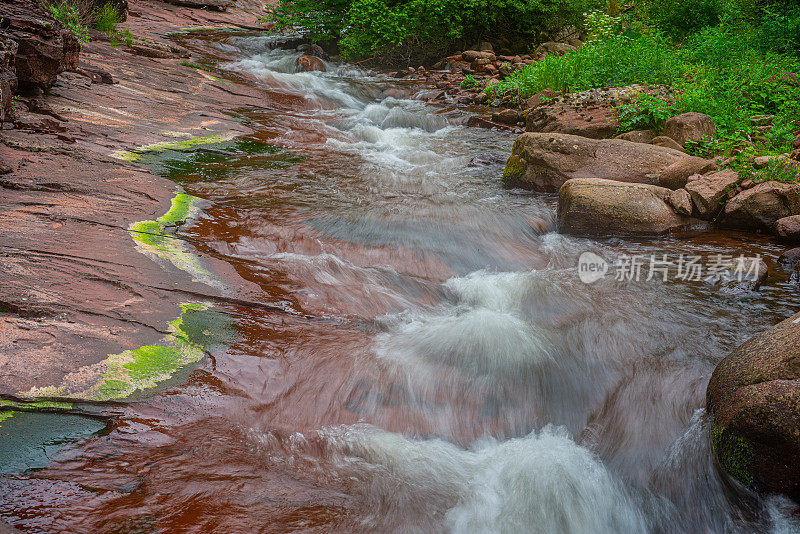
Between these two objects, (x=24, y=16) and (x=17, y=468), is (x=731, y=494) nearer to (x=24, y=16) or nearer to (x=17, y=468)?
(x=17, y=468)

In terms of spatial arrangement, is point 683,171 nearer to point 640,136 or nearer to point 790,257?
point 640,136

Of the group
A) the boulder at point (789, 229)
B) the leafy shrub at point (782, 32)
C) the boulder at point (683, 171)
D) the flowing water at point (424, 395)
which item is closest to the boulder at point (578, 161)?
the boulder at point (683, 171)

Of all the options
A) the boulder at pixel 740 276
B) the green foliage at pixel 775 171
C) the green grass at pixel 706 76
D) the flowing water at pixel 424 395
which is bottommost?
the flowing water at pixel 424 395

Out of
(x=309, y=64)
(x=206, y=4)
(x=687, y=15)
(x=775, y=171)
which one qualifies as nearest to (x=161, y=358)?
(x=775, y=171)

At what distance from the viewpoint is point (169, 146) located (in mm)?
7465

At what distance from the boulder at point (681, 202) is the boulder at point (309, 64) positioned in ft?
39.8

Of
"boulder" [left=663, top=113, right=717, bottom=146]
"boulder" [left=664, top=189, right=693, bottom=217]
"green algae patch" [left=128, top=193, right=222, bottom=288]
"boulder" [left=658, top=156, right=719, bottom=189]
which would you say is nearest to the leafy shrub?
"boulder" [left=663, top=113, right=717, bottom=146]

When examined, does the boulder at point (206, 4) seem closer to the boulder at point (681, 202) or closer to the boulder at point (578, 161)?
the boulder at point (578, 161)

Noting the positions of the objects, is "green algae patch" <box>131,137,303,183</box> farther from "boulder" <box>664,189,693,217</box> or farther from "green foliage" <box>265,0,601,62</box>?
"green foliage" <box>265,0,601,62</box>

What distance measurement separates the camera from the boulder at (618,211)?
5.95 meters

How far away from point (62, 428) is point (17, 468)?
10.1 inches

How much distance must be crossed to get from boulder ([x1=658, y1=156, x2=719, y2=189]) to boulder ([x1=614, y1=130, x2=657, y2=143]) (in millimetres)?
1164

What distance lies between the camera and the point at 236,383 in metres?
3.22

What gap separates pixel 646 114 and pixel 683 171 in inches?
70.7
